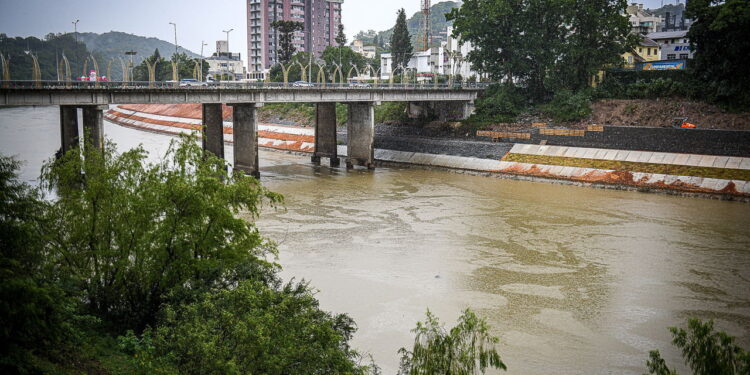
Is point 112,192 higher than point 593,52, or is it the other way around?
point 593,52

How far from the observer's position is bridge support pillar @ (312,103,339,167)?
8112 centimetres

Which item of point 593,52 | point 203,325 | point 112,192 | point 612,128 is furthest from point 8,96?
point 593,52

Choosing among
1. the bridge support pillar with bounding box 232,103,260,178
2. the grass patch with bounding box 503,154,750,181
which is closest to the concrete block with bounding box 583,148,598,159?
the grass patch with bounding box 503,154,750,181

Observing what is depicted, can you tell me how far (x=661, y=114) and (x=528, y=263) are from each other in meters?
42.4

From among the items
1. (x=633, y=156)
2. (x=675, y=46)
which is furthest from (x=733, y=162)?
(x=675, y=46)

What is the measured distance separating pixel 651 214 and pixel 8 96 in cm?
4924

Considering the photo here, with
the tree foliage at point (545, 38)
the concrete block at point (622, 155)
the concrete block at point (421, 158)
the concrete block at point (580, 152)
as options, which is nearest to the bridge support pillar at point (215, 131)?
the concrete block at point (421, 158)

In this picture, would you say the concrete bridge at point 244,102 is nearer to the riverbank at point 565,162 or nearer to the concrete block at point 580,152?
the riverbank at point 565,162

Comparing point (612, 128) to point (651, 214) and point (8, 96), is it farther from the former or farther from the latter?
point (8, 96)

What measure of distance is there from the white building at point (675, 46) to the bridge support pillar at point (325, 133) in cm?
5250

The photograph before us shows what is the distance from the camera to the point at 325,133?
269 ft

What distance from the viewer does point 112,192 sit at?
22906 mm

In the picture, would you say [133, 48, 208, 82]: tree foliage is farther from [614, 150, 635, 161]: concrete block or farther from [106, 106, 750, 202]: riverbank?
[614, 150, 635, 161]: concrete block

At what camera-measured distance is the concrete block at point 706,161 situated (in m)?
62.2
